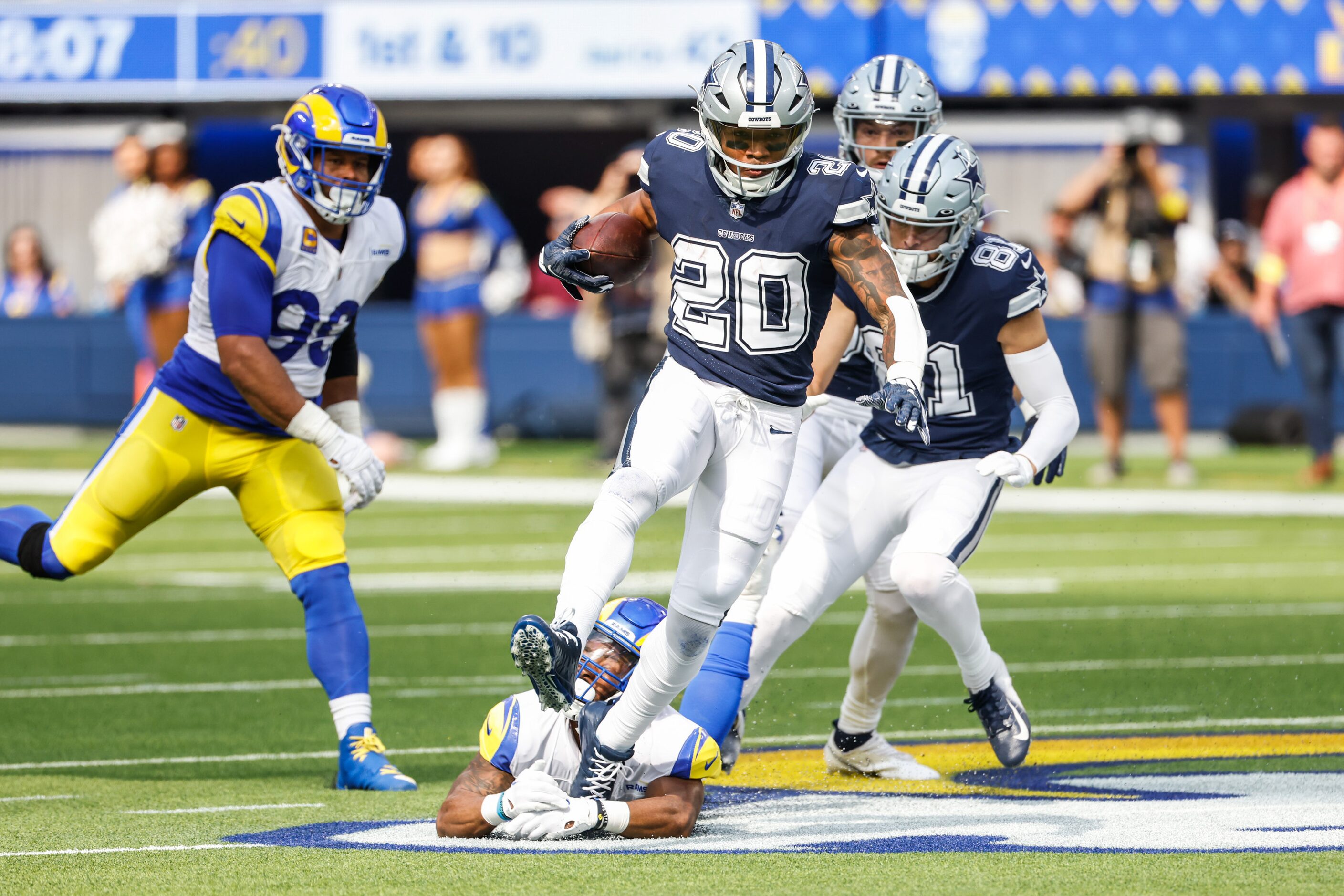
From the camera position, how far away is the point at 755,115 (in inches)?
196

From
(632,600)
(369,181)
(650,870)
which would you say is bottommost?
(650,870)

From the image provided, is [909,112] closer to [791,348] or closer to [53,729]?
[791,348]

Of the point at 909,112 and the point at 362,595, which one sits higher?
the point at 909,112

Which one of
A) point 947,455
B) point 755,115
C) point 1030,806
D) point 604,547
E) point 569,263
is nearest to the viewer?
point 604,547

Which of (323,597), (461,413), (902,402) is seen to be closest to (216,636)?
(323,597)

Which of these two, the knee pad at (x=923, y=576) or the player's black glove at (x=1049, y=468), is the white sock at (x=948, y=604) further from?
the player's black glove at (x=1049, y=468)

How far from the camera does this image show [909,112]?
6508mm

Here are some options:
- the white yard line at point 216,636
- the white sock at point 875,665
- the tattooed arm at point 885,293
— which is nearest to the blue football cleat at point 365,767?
the white sock at point 875,665

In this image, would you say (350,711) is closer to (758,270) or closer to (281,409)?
(281,409)

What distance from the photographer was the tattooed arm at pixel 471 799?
4867 mm

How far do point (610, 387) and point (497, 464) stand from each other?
1.62 meters

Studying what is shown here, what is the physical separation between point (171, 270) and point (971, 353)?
1006cm

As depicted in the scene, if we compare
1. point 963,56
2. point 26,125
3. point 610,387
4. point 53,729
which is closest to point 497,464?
point 610,387

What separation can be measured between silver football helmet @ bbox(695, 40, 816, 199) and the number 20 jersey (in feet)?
5.18
